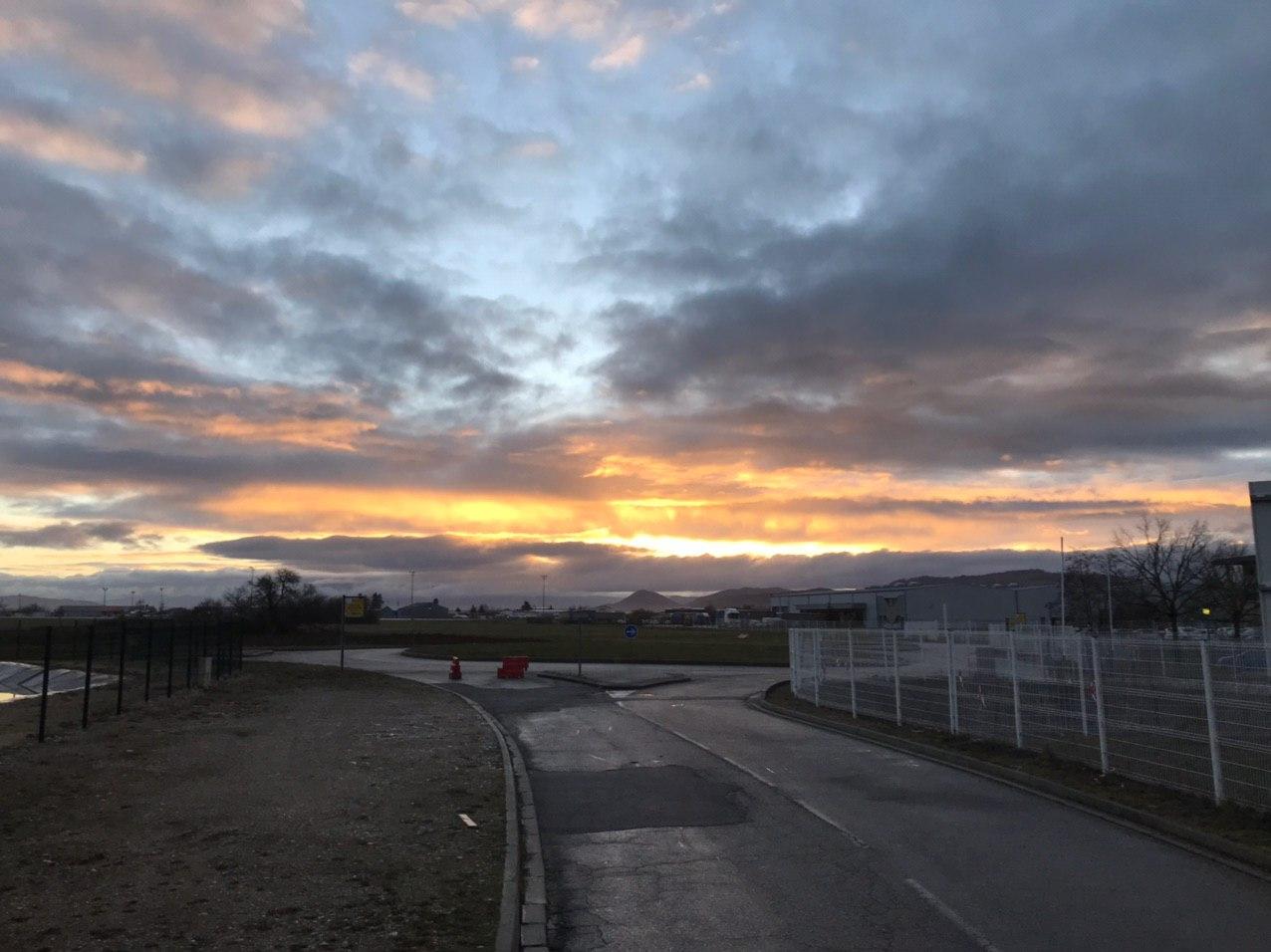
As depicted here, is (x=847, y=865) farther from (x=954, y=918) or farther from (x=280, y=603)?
(x=280, y=603)

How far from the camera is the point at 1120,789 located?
13.0 meters

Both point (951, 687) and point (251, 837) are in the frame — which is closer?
point (251, 837)

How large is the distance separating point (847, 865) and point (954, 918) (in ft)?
5.69

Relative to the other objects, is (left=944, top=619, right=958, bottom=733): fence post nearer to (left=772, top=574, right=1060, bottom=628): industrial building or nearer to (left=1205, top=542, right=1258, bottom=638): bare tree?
(left=1205, top=542, right=1258, bottom=638): bare tree

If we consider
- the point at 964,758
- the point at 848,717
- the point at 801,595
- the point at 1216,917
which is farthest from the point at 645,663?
the point at 801,595

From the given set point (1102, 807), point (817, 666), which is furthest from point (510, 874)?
point (817, 666)

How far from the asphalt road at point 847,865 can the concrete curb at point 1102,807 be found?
0.22 m

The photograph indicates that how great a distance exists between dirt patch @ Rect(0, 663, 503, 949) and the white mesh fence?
8.31 metres

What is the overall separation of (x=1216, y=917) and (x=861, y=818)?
4.33 meters

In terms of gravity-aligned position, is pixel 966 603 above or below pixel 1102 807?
above

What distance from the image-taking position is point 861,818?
11.6 m

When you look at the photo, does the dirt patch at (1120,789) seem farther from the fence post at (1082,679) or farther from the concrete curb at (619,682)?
the concrete curb at (619,682)

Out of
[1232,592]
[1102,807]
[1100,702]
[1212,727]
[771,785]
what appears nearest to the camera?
[1212,727]

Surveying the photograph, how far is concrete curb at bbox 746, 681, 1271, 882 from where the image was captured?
952 centimetres
